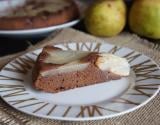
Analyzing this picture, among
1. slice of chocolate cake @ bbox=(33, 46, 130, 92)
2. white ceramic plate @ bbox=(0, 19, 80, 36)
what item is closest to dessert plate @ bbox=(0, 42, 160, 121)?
slice of chocolate cake @ bbox=(33, 46, 130, 92)

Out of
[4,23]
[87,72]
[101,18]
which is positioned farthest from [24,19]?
[87,72]

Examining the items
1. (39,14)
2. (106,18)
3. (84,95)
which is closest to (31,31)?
(39,14)

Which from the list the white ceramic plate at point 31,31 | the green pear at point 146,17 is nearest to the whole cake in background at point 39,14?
the white ceramic plate at point 31,31

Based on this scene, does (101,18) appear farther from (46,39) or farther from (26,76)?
(26,76)

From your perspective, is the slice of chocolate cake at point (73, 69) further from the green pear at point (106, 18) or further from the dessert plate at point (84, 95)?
the green pear at point (106, 18)

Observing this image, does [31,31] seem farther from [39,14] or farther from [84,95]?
[84,95]
